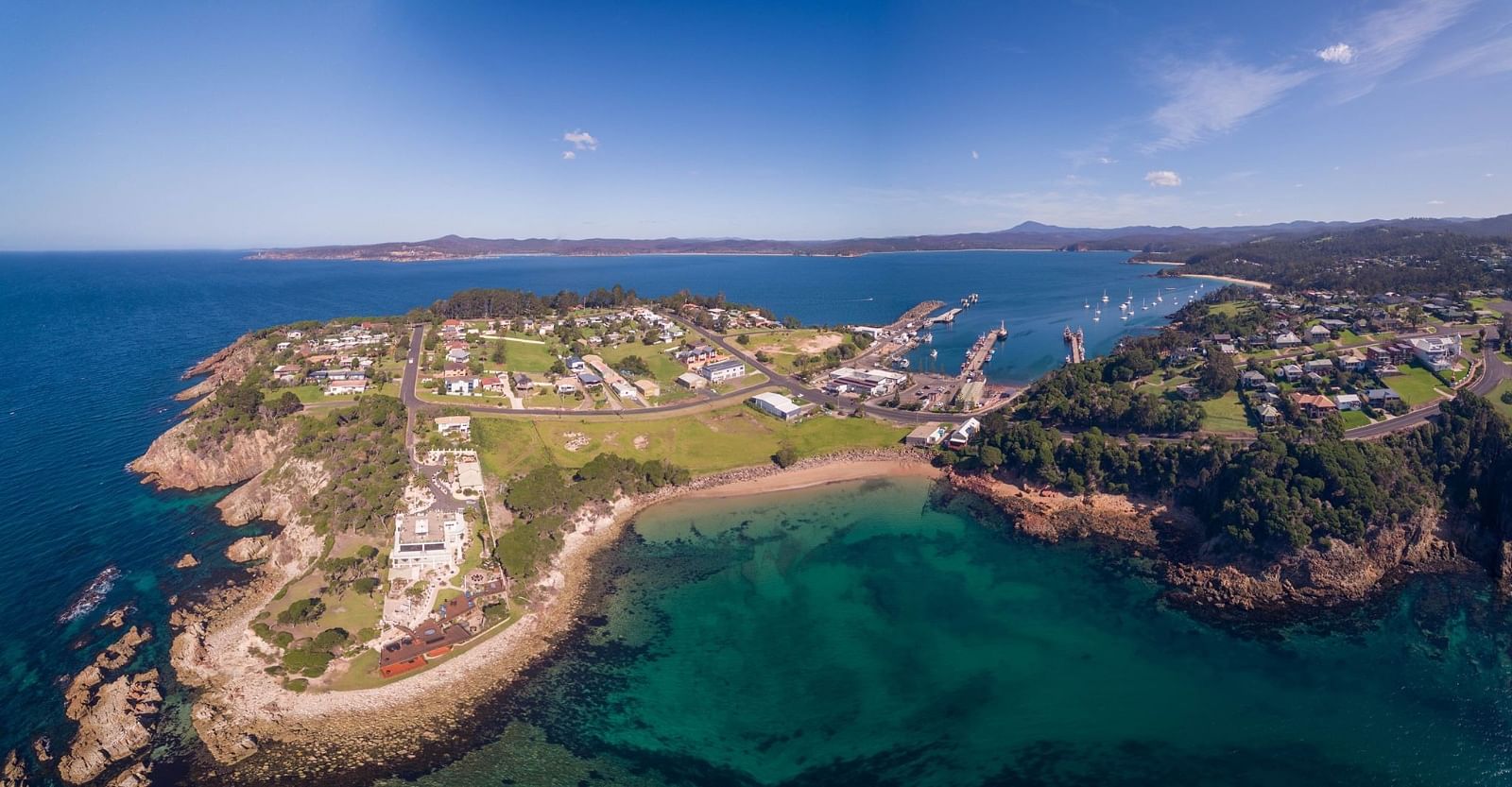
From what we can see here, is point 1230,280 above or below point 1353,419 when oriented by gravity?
above

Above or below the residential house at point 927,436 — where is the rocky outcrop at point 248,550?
below

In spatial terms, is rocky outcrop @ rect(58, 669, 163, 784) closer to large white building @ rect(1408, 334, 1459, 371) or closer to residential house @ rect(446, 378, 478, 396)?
residential house @ rect(446, 378, 478, 396)

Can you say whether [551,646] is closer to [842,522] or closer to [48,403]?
[842,522]

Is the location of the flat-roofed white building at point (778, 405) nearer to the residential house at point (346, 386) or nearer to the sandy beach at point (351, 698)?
the sandy beach at point (351, 698)

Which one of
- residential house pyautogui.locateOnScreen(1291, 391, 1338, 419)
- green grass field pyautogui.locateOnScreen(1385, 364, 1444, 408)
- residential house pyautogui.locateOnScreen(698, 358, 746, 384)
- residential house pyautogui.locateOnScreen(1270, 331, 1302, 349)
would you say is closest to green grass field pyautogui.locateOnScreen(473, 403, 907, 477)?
residential house pyautogui.locateOnScreen(698, 358, 746, 384)

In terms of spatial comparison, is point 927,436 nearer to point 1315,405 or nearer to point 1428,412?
point 1315,405

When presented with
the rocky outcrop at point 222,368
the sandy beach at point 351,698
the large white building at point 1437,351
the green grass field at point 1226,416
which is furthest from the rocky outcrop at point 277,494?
the large white building at point 1437,351

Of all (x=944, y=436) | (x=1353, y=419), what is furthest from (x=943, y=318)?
(x=1353, y=419)

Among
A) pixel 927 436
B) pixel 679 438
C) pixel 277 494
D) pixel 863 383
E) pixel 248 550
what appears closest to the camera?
pixel 248 550
